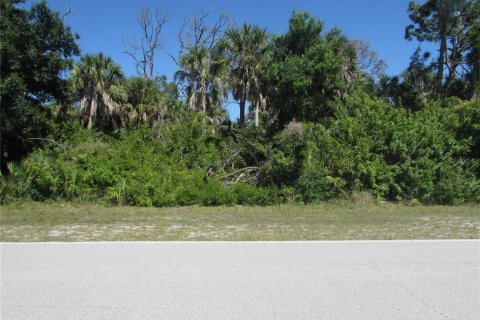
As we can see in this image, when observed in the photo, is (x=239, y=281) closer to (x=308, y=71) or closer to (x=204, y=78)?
(x=308, y=71)

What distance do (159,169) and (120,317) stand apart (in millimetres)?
13022

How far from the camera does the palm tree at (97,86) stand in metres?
24.7

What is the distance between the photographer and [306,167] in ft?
52.2

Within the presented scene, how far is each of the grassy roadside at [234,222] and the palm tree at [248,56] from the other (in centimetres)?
1191

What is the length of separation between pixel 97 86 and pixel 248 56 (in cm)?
980

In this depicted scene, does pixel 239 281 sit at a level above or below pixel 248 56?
below

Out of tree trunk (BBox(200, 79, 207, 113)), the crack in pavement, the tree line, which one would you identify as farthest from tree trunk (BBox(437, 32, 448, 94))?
the crack in pavement

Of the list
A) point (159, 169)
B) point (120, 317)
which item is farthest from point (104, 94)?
point (120, 317)

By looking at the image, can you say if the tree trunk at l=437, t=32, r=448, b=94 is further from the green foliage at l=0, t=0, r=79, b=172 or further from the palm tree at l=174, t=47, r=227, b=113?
the green foliage at l=0, t=0, r=79, b=172

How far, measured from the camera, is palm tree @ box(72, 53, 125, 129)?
24.7m

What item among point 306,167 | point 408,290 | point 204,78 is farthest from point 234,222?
point 204,78

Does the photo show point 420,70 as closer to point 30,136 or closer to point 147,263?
point 30,136

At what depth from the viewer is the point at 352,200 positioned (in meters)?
15.2

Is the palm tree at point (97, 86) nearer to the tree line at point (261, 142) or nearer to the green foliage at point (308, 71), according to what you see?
the tree line at point (261, 142)
